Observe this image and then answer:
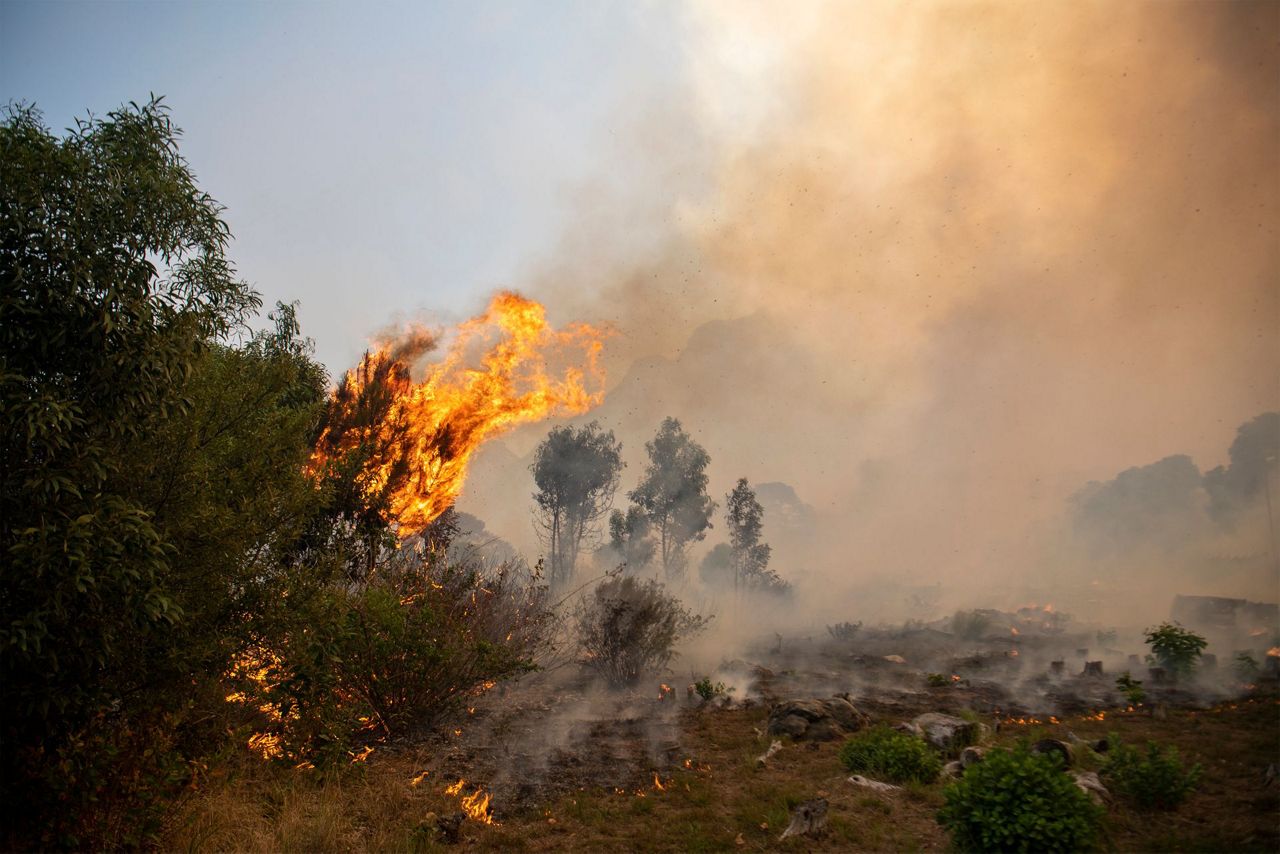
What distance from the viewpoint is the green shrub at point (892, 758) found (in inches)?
334

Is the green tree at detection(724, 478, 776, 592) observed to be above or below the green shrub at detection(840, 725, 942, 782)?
above

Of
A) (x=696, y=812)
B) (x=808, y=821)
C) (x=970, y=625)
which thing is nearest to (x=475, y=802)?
(x=696, y=812)

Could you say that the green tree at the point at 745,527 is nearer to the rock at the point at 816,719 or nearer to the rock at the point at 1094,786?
the rock at the point at 816,719

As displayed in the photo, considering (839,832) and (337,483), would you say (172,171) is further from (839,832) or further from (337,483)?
(839,832)

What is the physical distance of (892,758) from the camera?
340 inches

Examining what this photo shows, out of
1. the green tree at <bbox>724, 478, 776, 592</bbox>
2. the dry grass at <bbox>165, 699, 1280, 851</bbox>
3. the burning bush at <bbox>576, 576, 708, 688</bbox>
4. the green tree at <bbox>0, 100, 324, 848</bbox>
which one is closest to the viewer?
the green tree at <bbox>0, 100, 324, 848</bbox>

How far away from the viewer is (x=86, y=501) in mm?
4695

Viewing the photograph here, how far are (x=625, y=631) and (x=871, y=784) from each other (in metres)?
9.18

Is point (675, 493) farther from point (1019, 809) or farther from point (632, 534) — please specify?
point (1019, 809)

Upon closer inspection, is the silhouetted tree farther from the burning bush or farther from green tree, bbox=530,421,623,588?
the burning bush

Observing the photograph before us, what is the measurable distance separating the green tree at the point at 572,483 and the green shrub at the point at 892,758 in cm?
3099

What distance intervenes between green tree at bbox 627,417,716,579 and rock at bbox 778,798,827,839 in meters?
33.7

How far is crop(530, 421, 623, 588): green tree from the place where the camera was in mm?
40094

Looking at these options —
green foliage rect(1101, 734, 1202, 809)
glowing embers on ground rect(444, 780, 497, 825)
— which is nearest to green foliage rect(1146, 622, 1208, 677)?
green foliage rect(1101, 734, 1202, 809)
